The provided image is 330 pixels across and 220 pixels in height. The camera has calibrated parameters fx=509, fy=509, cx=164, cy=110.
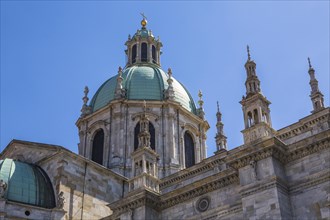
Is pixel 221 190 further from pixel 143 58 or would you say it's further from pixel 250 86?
pixel 143 58

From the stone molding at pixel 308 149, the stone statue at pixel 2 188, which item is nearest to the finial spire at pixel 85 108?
the stone statue at pixel 2 188

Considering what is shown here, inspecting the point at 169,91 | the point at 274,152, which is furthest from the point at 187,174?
the point at 169,91

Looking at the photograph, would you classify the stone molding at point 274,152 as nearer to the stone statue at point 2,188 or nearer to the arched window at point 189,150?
the stone statue at point 2,188

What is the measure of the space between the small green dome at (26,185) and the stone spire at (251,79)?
45.6 feet

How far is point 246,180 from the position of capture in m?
22.4

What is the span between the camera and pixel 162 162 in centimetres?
3991

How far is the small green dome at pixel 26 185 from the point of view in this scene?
30.1 meters

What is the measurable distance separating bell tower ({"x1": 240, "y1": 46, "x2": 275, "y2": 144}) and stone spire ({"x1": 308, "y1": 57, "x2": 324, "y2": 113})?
616cm

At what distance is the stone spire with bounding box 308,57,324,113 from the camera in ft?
99.1

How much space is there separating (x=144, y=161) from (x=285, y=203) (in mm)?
8623

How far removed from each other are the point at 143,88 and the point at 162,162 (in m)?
7.31

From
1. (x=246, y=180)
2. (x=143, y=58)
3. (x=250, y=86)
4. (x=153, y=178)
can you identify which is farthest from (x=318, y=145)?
(x=143, y=58)

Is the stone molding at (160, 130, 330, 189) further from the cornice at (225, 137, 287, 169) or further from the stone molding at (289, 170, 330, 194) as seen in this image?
the stone molding at (289, 170, 330, 194)

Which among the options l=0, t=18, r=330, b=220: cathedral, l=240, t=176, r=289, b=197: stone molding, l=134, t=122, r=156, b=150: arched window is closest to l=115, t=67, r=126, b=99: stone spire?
l=0, t=18, r=330, b=220: cathedral
